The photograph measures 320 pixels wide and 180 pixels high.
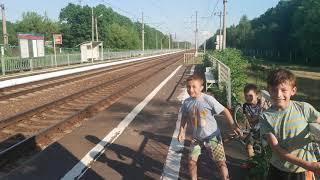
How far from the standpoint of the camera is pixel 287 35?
9388 cm

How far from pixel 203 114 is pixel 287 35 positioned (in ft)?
307

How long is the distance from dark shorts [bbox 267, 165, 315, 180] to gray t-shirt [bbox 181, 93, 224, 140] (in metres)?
1.62

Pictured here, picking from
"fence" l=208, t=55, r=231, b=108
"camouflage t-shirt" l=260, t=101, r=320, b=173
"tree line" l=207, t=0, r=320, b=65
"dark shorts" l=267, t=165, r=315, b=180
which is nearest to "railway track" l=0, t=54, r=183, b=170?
"fence" l=208, t=55, r=231, b=108

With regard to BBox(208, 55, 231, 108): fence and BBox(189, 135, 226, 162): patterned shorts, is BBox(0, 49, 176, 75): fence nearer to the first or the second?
BBox(208, 55, 231, 108): fence

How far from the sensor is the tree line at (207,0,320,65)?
69.6 meters

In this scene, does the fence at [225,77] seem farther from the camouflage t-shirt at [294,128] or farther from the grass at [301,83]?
the camouflage t-shirt at [294,128]

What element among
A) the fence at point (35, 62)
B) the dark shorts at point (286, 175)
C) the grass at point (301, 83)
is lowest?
the grass at point (301, 83)

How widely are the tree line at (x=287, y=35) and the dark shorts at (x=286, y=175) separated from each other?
68015 mm

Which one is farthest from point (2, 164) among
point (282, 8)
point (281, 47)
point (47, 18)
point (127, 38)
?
point (282, 8)

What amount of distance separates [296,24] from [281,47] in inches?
527

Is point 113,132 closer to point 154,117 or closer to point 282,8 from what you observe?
point 154,117

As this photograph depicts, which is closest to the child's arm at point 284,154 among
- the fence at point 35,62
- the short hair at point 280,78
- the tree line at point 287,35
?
the short hair at point 280,78

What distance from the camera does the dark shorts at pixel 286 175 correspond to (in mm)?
3207

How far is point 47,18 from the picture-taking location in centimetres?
7106
